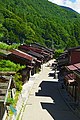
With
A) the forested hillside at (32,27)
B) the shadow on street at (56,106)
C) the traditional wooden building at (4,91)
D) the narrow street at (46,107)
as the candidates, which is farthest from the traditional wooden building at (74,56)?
the forested hillside at (32,27)

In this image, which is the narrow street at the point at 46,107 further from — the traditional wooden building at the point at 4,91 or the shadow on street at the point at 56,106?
the traditional wooden building at the point at 4,91

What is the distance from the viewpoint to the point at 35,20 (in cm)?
15025

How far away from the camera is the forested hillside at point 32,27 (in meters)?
118

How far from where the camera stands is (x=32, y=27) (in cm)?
14175

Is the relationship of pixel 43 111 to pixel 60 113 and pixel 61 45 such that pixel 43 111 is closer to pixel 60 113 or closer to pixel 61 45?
pixel 60 113

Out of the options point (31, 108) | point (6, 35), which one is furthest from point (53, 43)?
point (31, 108)

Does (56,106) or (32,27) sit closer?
(56,106)

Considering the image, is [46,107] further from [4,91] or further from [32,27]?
[32,27]

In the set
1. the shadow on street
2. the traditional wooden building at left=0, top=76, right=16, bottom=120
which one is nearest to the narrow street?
the shadow on street

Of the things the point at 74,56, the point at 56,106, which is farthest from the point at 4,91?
the point at 74,56

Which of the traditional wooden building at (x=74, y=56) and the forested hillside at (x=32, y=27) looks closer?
the traditional wooden building at (x=74, y=56)

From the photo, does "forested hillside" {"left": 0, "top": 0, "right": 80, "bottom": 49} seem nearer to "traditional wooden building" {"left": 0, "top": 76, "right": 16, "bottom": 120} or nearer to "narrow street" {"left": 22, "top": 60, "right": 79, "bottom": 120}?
"narrow street" {"left": 22, "top": 60, "right": 79, "bottom": 120}

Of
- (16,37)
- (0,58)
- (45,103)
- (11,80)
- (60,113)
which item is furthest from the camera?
(16,37)

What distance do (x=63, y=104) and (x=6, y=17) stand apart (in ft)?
301
